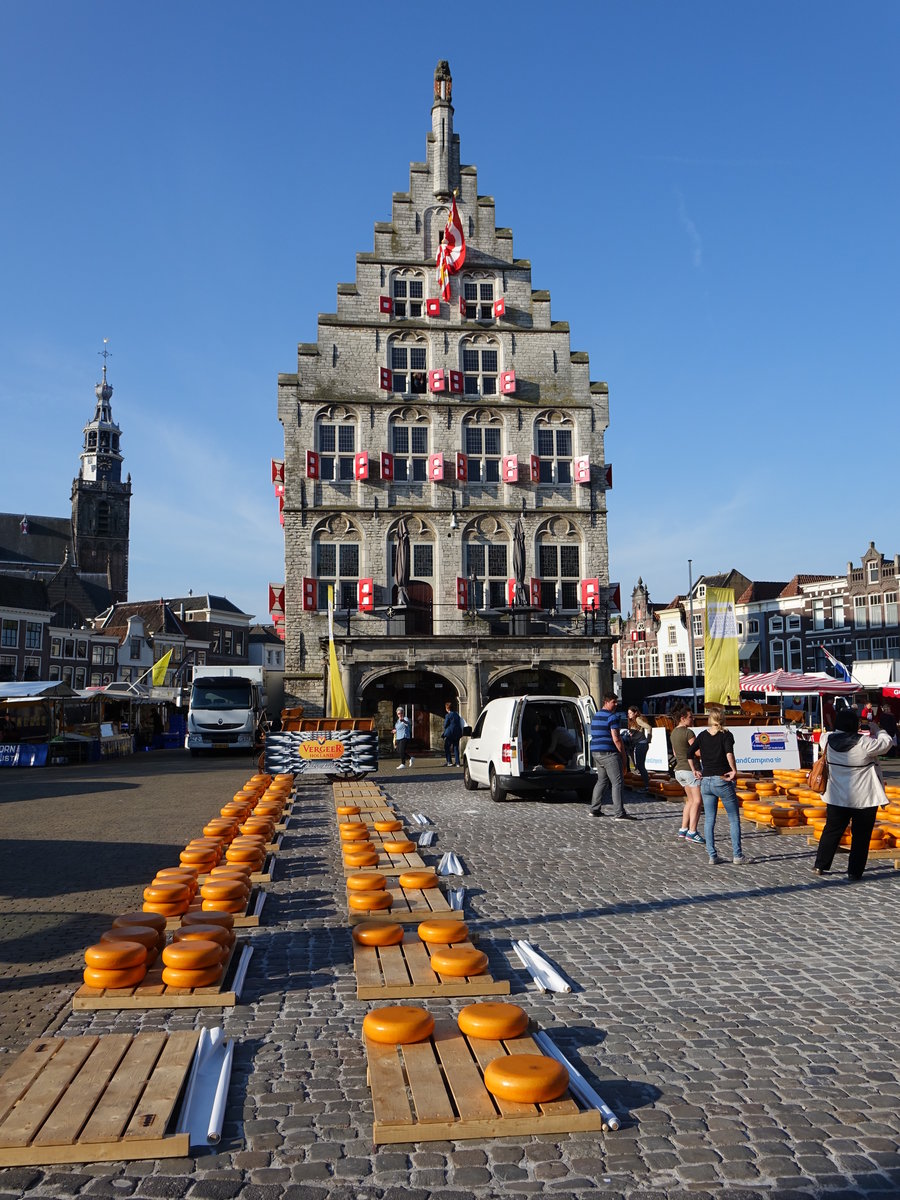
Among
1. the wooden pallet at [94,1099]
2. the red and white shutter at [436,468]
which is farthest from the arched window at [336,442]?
the wooden pallet at [94,1099]

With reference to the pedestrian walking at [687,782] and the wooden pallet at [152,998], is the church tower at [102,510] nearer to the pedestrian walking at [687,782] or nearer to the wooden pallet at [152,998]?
the pedestrian walking at [687,782]

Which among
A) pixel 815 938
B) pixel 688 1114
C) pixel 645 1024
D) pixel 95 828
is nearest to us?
pixel 688 1114

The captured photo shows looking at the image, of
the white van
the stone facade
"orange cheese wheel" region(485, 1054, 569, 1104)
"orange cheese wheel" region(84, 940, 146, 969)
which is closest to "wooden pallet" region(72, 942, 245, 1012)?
"orange cheese wheel" region(84, 940, 146, 969)

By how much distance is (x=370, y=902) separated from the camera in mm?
7492

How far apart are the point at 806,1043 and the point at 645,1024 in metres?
0.82

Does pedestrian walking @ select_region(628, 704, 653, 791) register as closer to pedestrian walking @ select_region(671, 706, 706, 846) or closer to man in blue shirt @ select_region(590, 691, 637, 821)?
man in blue shirt @ select_region(590, 691, 637, 821)

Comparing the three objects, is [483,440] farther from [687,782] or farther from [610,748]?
[687,782]

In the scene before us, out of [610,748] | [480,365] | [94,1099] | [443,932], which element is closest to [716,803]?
[610,748]

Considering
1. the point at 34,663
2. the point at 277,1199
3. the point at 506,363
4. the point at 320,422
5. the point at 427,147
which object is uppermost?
the point at 427,147

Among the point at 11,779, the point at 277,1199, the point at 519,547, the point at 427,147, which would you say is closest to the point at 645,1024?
the point at 277,1199

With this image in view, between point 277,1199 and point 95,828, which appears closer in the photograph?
point 277,1199

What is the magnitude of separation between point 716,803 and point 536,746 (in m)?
6.35

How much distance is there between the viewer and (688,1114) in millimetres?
3920

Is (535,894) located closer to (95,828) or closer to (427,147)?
(95,828)
